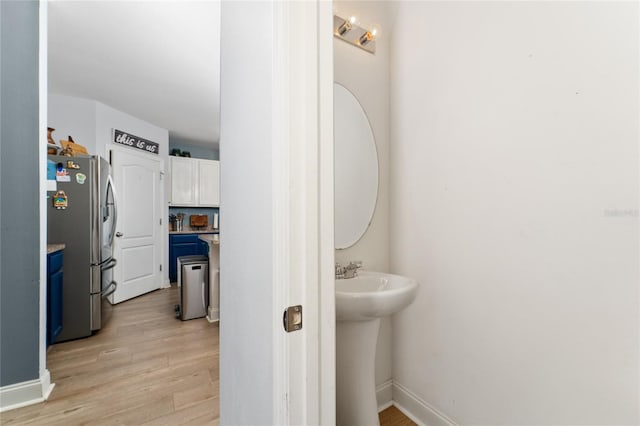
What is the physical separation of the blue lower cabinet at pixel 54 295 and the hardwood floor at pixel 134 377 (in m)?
0.18

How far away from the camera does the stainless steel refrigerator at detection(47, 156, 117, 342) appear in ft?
8.34

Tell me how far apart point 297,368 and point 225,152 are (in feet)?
2.89

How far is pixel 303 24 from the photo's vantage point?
2.18 ft

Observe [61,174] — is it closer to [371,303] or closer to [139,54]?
[139,54]

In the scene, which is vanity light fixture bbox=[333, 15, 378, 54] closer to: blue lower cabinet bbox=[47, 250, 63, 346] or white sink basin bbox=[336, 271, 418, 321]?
white sink basin bbox=[336, 271, 418, 321]

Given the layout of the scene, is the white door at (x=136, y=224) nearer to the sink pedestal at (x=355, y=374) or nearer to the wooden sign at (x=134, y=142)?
the wooden sign at (x=134, y=142)

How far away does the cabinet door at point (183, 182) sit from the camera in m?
5.05

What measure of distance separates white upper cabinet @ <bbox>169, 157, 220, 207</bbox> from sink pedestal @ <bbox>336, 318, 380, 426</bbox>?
4.23 meters

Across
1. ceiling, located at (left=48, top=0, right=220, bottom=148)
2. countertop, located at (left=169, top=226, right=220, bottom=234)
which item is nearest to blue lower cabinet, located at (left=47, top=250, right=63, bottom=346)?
ceiling, located at (left=48, top=0, right=220, bottom=148)

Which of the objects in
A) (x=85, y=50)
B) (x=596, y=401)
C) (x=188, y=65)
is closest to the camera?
(x=596, y=401)

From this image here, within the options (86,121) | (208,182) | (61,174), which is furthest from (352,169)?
(208,182)

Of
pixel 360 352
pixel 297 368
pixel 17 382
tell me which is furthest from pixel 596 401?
pixel 17 382

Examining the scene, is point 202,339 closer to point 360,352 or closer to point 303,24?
point 360,352

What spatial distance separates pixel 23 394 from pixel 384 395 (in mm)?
2142
